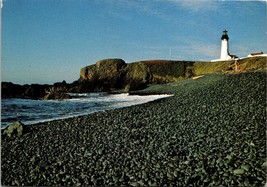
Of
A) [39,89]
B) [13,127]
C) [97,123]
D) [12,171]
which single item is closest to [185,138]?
[97,123]

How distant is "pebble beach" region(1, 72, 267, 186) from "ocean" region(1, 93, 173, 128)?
665 mm

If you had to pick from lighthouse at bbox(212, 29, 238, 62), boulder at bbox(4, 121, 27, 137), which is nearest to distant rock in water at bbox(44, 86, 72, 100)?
boulder at bbox(4, 121, 27, 137)

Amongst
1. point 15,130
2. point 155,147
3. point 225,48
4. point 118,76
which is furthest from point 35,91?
point 225,48

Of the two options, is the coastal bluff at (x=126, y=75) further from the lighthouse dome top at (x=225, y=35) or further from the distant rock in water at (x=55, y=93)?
the lighthouse dome top at (x=225, y=35)

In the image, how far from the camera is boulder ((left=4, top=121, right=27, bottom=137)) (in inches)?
248

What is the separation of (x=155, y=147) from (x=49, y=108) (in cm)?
478

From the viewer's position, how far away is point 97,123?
22.1 feet

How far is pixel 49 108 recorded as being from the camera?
361 inches

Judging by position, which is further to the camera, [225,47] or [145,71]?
[145,71]

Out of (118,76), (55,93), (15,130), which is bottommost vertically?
(15,130)

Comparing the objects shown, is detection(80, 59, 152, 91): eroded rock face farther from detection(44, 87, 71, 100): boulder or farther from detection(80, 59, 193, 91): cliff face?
detection(44, 87, 71, 100): boulder

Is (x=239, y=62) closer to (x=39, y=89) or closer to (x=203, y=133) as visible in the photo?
(x=203, y=133)

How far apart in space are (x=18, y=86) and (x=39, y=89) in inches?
48.6

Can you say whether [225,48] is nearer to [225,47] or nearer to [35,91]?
[225,47]
